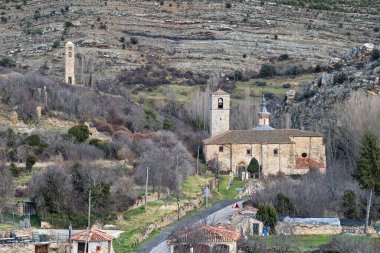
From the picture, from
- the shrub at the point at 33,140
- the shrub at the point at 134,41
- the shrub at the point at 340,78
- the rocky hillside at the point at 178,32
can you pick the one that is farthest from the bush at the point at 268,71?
the shrub at the point at 33,140

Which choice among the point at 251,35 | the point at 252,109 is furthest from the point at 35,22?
the point at 252,109

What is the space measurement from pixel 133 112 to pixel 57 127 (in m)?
11.5

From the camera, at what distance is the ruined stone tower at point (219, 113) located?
3004 inches

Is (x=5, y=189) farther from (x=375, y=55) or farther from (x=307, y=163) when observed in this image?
(x=375, y=55)

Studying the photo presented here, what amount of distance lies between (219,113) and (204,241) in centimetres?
3529

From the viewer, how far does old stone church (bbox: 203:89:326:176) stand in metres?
72.6

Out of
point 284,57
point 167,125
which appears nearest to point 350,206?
point 167,125

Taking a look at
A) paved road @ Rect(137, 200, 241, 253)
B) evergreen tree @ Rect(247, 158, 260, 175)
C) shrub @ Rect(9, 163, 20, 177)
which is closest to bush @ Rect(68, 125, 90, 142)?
paved road @ Rect(137, 200, 241, 253)

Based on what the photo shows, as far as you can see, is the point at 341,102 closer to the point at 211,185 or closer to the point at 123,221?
the point at 211,185

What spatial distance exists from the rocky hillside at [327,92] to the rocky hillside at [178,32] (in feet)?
71.5

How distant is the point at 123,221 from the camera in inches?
1929

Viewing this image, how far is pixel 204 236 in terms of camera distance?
41781 millimetres

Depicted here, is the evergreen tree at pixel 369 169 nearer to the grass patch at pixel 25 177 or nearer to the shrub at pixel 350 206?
the shrub at pixel 350 206

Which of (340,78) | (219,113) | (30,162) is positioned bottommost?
(30,162)
